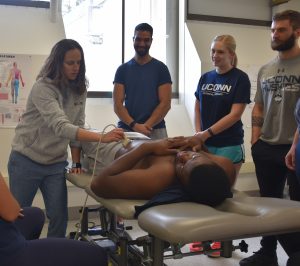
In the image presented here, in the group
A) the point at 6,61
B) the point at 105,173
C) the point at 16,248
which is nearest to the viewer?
the point at 16,248

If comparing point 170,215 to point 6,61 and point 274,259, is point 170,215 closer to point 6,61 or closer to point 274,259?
point 274,259

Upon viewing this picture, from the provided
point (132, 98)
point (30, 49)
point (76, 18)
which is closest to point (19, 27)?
point (30, 49)

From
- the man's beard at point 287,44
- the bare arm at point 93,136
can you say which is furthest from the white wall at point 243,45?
the bare arm at point 93,136

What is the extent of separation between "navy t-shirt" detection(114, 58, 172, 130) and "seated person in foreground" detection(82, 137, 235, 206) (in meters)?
0.70

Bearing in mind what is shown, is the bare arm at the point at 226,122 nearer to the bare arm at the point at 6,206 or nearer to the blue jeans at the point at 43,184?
the blue jeans at the point at 43,184

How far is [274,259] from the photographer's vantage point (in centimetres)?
222

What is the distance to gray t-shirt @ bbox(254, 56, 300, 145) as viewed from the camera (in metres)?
2.07

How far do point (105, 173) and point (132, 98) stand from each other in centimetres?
106

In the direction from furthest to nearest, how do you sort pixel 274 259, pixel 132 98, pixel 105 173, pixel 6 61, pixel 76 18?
pixel 76 18 → pixel 6 61 → pixel 132 98 → pixel 274 259 → pixel 105 173

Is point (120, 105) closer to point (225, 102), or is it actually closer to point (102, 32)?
point (225, 102)

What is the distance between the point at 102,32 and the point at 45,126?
175 centimetres

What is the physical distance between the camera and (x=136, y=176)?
5.46 feet

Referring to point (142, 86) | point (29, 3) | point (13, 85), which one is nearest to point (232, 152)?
point (142, 86)

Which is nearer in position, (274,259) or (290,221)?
(290,221)
